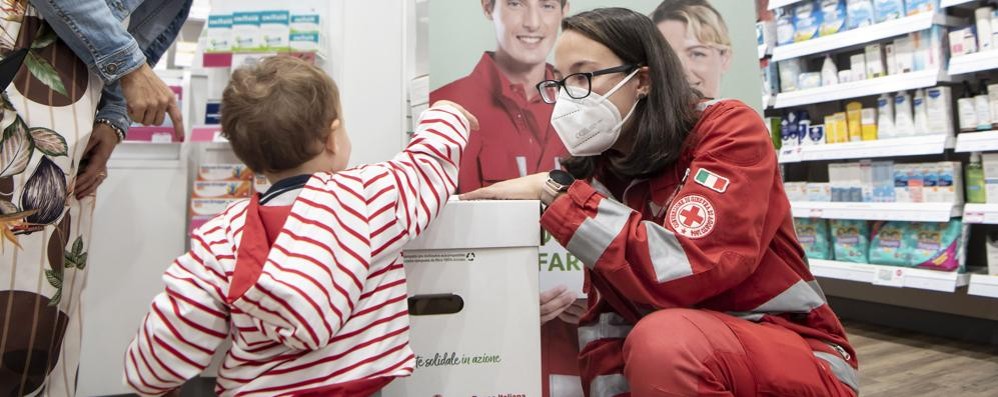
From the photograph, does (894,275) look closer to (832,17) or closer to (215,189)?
(832,17)

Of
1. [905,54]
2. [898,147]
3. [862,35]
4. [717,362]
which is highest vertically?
[862,35]

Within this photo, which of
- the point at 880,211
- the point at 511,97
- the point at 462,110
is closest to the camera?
the point at 462,110

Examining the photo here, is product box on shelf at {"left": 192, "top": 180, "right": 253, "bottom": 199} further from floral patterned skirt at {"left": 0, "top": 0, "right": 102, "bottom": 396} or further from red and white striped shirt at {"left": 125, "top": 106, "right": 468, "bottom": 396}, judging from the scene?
red and white striped shirt at {"left": 125, "top": 106, "right": 468, "bottom": 396}

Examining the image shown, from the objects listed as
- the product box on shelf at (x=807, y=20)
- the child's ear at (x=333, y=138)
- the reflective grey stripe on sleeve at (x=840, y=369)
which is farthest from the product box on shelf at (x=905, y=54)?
the child's ear at (x=333, y=138)

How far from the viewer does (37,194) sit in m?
1.04

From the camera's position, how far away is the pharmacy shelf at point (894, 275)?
3.00 m

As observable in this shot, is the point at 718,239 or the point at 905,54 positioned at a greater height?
the point at 905,54

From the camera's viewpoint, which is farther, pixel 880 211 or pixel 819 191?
pixel 819 191

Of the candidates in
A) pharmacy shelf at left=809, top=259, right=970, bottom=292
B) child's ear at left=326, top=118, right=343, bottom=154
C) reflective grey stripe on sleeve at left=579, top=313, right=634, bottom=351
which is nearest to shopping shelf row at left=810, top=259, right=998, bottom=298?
pharmacy shelf at left=809, top=259, right=970, bottom=292

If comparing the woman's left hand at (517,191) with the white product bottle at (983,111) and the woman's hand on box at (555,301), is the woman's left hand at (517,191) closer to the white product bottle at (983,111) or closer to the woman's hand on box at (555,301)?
the woman's hand on box at (555,301)

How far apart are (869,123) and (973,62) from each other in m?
0.62

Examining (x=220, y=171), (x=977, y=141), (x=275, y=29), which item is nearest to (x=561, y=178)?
(x=275, y=29)

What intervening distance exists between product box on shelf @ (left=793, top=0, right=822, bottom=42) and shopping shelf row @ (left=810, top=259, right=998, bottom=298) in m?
1.37

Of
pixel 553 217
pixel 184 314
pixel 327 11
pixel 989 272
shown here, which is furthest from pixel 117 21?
pixel 989 272
